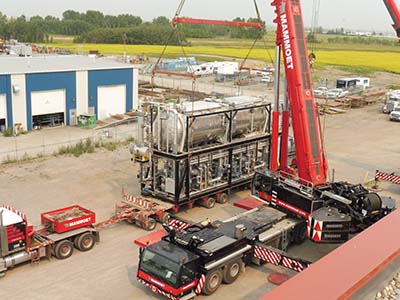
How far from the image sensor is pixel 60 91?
38188 mm

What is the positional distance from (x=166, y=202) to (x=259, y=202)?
3.61 metres

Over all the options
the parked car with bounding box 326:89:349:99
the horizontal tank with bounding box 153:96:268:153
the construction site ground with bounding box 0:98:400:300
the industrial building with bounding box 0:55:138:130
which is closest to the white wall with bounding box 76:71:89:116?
the industrial building with bounding box 0:55:138:130

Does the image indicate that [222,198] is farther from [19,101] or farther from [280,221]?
[19,101]

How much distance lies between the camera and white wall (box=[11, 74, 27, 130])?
1395 inches

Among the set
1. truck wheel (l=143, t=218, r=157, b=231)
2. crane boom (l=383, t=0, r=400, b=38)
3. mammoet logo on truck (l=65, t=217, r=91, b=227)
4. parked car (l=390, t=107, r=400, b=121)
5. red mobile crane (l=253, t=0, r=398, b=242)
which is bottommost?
truck wheel (l=143, t=218, r=157, b=231)

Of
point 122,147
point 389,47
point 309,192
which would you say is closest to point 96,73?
point 122,147

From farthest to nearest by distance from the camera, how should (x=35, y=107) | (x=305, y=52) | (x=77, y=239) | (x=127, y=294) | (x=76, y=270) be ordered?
(x=35, y=107) → (x=305, y=52) → (x=77, y=239) → (x=76, y=270) → (x=127, y=294)

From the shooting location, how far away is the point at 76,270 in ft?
52.1

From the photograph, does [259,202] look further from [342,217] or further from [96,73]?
[96,73]

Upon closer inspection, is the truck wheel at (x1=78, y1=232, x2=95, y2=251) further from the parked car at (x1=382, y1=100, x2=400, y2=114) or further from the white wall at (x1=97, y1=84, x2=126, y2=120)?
the parked car at (x1=382, y1=100, x2=400, y2=114)

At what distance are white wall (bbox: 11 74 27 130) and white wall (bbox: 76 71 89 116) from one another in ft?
14.2

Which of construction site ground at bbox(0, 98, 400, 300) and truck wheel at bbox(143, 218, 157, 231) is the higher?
truck wheel at bbox(143, 218, 157, 231)

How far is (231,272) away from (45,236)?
237 inches

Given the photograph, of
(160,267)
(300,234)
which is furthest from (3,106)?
(160,267)
